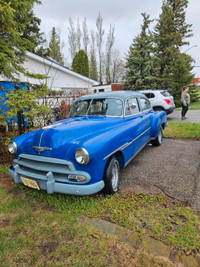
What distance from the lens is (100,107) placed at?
152 inches

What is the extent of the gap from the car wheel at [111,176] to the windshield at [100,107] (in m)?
1.20

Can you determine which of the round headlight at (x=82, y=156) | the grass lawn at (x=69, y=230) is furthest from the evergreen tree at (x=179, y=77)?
the round headlight at (x=82, y=156)

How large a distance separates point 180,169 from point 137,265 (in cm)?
253

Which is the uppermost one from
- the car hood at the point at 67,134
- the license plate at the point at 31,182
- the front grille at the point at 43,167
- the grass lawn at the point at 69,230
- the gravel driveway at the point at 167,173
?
the car hood at the point at 67,134

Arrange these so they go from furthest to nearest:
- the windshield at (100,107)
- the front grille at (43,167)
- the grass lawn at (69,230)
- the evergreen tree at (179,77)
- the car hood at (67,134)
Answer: the evergreen tree at (179,77) → the windshield at (100,107) → the car hood at (67,134) → the front grille at (43,167) → the grass lawn at (69,230)

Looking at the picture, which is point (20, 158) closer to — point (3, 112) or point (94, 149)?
point (94, 149)

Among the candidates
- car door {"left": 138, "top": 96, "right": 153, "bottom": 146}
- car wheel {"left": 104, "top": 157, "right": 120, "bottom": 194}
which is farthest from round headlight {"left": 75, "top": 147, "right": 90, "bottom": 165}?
car door {"left": 138, "top": 96, "right": 153, "bottom": 146}

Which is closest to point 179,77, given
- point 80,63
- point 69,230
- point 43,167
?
point 80,63

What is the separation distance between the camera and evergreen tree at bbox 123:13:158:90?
16.5 meters

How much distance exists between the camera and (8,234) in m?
2.14

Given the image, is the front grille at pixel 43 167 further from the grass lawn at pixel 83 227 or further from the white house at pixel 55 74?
the white house at pixel 55 74

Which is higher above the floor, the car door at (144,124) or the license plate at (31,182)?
the car door at (144,124)

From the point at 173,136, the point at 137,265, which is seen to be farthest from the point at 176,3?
the point at 137,265

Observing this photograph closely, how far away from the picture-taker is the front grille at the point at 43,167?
7.86 feet
